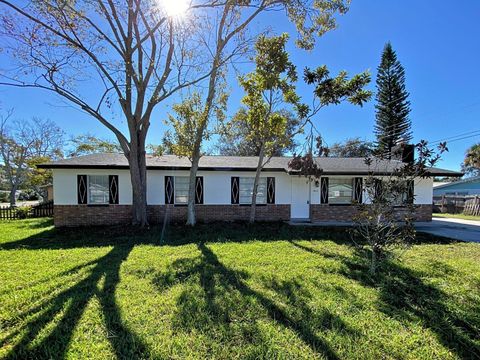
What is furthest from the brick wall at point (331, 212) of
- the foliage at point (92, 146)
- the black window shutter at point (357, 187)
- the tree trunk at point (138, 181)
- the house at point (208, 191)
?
the foliage at point (92, 146)

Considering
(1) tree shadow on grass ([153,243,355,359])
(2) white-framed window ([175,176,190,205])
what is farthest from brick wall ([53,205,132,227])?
(1) tree shadow on grass ([153,243,355,359])

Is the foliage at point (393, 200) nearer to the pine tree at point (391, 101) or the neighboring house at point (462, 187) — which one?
the pine tree at point (391, 101)

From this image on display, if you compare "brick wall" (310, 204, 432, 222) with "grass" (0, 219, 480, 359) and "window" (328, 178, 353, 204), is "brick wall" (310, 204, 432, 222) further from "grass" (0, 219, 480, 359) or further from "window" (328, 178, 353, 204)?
"grass" (0, 219, 480, 359)

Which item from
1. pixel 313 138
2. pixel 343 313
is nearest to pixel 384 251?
pixel 343 313

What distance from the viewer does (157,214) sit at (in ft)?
37.3

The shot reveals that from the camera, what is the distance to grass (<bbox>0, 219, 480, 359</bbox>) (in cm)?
279

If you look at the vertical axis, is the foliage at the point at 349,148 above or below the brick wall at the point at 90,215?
above

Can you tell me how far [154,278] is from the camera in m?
4.80

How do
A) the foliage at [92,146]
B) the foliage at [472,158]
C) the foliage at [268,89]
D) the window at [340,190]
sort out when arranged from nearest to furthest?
the foliage at [268,89] < the window at [340,190] < the foliage at [472,158] < the foliage at [92,146]

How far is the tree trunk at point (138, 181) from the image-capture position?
978cm

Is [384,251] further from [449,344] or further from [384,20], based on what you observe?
[384,20]

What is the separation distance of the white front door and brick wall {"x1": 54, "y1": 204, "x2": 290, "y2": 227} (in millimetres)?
398

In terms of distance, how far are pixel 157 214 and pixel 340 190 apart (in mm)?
8930

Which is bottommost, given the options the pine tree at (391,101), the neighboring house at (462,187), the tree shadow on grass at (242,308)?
the tree shadow on grass at (242,308)
